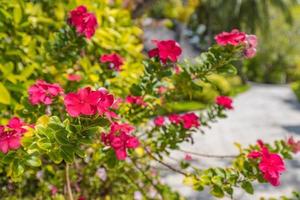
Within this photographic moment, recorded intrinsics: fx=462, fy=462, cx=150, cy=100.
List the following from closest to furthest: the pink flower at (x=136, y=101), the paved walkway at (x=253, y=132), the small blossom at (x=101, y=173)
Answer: the pink flower at (x=136, y=101)
the small blossom at (x=101, y=173)
the paved walkway at (x=253, y=132)

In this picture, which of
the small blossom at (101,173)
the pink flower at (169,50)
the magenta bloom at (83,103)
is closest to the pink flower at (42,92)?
the pink flower at (169,50)

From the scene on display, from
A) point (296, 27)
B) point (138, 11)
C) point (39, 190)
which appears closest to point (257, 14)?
point (296, 27)

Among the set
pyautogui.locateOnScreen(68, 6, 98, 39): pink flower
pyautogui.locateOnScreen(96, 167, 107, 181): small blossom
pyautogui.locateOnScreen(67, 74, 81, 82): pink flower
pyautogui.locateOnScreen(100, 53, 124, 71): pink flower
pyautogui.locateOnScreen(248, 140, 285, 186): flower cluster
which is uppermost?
pyautogui.locateOnScreen(68, 6, 98, 39): pink flower

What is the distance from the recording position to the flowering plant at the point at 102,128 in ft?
5.31

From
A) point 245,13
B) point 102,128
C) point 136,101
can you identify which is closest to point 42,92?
point 102,128

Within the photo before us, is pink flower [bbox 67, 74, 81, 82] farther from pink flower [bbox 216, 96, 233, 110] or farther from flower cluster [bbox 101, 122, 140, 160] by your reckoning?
pink flower [bbox 216, 96, 233, 110]

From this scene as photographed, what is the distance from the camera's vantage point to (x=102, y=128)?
1.95m

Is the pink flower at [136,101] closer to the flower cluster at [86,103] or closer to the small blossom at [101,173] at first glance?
the small blossom at [101,173]

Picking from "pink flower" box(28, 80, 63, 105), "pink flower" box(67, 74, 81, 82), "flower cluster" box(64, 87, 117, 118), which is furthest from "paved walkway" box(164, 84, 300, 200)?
"flower cluster" box(64, 87, 117, 118)

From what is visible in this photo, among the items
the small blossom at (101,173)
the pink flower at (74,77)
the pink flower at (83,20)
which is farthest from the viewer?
the small blossom at (101,173)

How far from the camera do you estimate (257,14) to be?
20281mm

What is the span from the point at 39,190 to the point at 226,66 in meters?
2.09

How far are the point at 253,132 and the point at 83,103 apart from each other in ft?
25.3

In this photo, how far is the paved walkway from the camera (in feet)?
17.6
